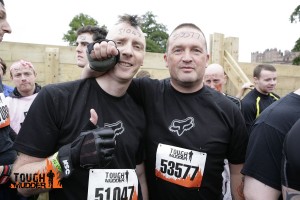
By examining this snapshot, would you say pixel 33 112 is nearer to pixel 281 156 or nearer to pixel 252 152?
pixel 252 152

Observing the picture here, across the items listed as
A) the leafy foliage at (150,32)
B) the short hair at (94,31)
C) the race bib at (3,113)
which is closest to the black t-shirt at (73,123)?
the race bib at (3,113)

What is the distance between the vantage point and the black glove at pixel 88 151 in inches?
62.2

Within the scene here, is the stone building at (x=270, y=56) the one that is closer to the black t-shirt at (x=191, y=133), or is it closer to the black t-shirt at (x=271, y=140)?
the black t-shirt at (x=191, y=133)

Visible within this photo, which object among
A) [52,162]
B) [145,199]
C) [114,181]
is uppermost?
[52,162]

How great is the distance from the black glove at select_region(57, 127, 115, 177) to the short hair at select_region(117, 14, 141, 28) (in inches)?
35.0

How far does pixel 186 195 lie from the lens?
2209 mm

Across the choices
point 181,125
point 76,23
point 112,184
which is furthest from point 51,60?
point 76,23

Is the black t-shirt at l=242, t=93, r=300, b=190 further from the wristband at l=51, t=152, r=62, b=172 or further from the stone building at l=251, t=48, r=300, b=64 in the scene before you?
the stone building at l=251, t=48, r=300, b=64

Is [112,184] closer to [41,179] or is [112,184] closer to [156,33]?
[41,179]

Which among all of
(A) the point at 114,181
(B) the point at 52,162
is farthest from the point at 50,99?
(A) the point at 114,181

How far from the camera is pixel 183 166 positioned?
223 centimetres

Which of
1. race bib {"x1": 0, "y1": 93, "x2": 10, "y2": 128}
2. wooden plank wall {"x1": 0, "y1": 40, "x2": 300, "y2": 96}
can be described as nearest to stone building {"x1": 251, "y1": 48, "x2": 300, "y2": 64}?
wooden plank wall {"x1": 0, "y1": 40, "x2": 300, "y2": 96}

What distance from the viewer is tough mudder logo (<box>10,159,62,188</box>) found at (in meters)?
1.70

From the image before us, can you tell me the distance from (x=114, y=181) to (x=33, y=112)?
629 millimetres
